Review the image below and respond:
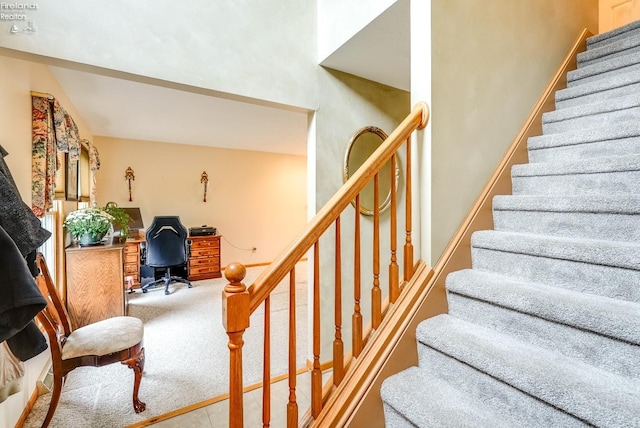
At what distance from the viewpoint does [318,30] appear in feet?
7.45

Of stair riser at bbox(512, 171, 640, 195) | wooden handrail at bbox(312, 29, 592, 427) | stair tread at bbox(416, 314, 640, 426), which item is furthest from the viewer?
stair riser at bbox(512, 171, 640, 195)

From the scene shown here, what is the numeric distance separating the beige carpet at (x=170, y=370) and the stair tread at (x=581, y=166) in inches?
82.1

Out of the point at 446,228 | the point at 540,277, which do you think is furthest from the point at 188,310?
the point at 540,277

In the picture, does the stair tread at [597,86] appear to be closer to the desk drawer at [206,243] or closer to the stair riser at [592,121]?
the stair riser at [592,121]

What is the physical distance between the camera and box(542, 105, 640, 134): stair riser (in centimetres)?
160

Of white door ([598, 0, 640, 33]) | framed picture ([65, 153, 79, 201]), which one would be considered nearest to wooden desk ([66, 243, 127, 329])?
framed picture ([65, 153, 79, 201])

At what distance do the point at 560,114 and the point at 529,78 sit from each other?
1.00ft

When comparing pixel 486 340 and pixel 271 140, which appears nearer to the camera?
pixel 486 340

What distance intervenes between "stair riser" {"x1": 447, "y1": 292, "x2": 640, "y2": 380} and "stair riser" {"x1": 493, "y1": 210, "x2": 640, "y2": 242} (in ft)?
1.65

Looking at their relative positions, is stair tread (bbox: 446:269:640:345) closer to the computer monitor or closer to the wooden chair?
the wooden chair

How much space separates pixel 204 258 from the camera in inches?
200

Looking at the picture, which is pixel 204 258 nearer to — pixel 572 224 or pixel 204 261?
pixel 204 261

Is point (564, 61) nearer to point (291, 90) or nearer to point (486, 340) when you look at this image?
point (291, 90)

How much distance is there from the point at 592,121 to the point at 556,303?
1323 mm
